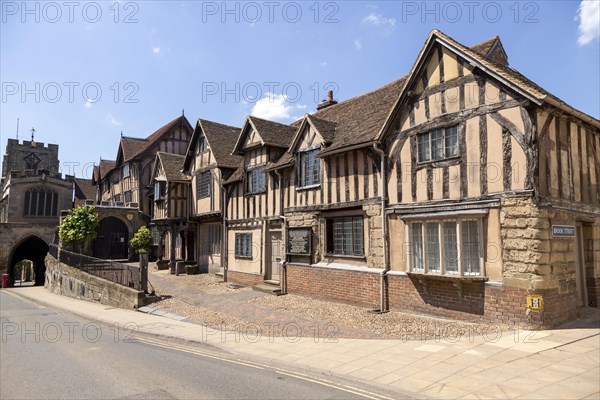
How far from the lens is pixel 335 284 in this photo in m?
13.7

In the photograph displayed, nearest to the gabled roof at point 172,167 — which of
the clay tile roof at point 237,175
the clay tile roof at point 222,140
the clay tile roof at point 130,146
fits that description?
the clay tile roof at point 222,140

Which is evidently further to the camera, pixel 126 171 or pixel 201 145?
pixel 126 171

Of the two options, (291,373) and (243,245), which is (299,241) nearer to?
(243,245)

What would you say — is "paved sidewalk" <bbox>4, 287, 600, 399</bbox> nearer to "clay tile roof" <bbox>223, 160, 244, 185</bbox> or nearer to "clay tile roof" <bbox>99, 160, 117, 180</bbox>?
"clay tile roof" <bbox>223, 160, 244, 185</bbox>

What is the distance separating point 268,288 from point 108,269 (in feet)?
29.2

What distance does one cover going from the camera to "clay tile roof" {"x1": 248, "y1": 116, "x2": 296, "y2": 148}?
1762 cm

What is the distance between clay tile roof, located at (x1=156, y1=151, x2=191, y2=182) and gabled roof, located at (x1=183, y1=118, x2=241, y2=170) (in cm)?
77

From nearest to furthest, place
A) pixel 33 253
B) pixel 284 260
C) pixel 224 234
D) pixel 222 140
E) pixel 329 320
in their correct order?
pixel 329 320 → pixel 284 260 → pixel 224 234 → pixel 222 140 → pixel 33 253

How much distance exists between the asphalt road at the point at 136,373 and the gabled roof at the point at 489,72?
7.73 meters

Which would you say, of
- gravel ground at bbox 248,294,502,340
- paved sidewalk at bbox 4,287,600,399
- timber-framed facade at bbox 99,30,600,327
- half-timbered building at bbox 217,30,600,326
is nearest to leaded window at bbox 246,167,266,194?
timber-framed facade at bbox 99,30,600,327

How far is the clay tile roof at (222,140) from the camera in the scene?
2102cm

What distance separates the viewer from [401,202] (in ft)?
38.7

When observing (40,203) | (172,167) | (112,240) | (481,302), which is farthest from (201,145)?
(40,203)

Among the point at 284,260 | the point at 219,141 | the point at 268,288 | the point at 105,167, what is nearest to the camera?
the point at 284,260
